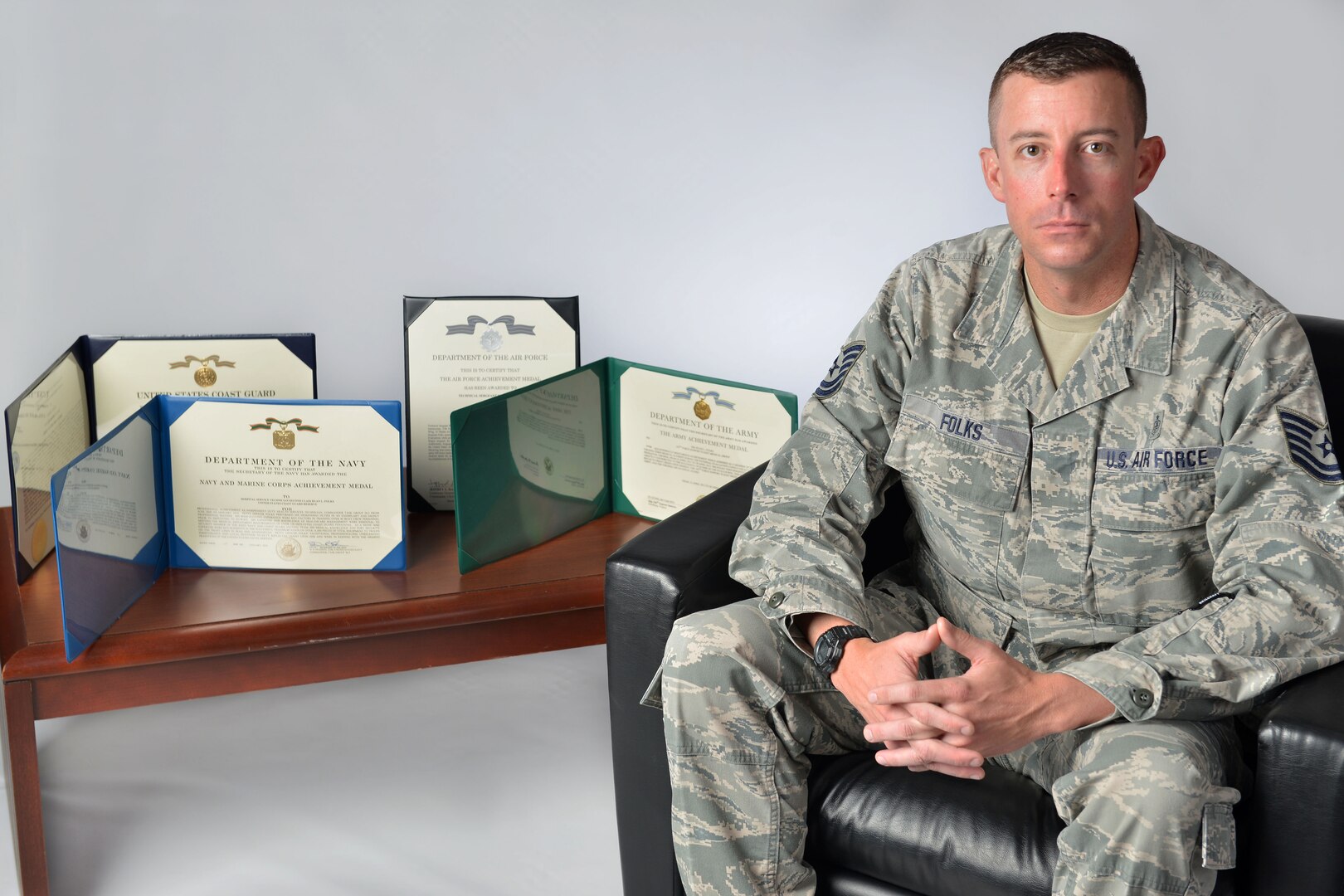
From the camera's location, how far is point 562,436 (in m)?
2.40

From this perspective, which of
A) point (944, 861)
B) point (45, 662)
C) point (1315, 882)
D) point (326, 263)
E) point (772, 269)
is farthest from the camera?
point (772, 269)

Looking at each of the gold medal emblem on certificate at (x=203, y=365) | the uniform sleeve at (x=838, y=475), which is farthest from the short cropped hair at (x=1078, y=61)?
the gold medal emblem on certificate at (x=203, y=365)

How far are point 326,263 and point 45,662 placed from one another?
4.74ft

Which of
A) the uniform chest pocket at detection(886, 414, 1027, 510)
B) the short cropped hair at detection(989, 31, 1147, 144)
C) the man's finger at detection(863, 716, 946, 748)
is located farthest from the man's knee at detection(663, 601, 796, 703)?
the short cropped hair at detection(989, 31, 1147, 144)

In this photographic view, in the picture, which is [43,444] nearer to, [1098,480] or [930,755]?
[930,755]

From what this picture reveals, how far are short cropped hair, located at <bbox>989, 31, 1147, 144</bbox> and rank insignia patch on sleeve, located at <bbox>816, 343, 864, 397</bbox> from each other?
17.6 inches

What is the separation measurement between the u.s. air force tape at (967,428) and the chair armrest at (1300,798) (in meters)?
0.50

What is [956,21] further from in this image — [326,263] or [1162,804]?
[1162,804]

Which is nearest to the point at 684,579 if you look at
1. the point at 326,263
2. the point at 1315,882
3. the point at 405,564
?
the point at 405,564

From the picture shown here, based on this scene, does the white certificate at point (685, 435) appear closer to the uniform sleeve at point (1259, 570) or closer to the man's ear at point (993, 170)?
the man's ear at point (993, 170)

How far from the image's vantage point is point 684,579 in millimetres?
1829

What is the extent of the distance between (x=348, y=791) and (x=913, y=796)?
1195 millimetres

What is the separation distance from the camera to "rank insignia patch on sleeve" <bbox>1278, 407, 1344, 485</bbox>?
170cm

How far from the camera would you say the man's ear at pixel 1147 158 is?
72.6 inches
